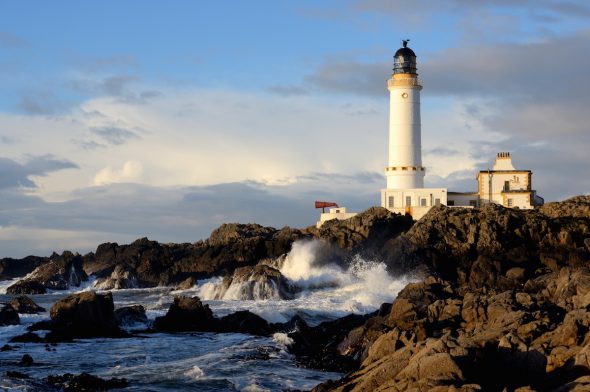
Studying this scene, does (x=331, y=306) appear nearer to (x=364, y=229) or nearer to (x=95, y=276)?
(x=364, y=229)

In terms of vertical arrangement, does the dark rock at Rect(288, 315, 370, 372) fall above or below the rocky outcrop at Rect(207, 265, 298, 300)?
below

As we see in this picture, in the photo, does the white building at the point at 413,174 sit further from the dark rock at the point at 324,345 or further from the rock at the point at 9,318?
the rock at the point at 9,318

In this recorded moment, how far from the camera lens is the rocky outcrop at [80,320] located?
26.3 metres

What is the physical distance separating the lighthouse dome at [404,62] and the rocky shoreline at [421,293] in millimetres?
9267

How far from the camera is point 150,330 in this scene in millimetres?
28266

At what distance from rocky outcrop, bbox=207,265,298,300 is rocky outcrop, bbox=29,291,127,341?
1187 cm

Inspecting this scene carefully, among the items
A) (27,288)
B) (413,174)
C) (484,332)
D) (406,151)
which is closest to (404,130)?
(406,151)

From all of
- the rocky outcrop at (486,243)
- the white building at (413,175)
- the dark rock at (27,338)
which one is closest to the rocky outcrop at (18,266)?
the white building at (413,175)

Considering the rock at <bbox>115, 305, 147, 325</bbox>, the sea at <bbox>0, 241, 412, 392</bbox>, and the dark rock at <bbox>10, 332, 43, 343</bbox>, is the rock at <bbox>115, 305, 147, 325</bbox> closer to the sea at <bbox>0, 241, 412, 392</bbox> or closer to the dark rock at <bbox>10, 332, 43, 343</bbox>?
the sea at <bbox>0, 241, 412, 392</bbox>

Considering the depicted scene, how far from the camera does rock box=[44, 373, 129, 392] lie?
18.8 m

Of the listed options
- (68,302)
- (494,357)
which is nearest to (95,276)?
(68,302)

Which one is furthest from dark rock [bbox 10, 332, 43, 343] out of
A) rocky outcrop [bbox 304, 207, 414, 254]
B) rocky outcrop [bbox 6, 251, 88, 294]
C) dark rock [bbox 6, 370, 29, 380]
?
rocky outcrop [bbox 6, 251, 88, 294]

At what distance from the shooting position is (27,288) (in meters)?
49.1

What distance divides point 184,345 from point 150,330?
3.37 meters
